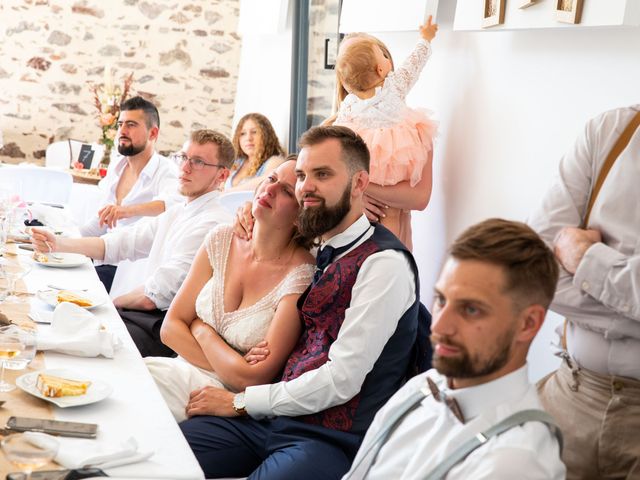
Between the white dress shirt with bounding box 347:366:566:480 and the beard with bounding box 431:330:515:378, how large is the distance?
39mm

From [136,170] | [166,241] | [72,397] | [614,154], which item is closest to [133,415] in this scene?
[72,397]

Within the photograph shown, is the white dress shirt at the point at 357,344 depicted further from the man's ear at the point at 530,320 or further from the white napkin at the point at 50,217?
the white napkin at the point at 50,217

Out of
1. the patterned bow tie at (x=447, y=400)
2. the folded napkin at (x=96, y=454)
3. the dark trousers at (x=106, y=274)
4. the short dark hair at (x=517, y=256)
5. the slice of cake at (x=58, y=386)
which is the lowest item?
the dark trousers at (x=106, y=274)

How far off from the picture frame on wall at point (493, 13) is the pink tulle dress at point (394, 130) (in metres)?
0.46

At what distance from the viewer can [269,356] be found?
250 centimetres

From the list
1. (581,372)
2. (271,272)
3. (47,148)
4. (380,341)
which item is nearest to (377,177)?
(271,272)

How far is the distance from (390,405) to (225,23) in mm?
7073

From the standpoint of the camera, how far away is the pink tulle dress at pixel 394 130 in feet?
11.1

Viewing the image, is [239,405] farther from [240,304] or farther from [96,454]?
[96,454]

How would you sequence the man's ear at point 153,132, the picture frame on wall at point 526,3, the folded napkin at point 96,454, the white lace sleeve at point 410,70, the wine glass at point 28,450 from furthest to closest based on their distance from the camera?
the man's ear at point 153,132, the white lace sleeve at point 410,70, the picture frame on wall at point 526,3, the folded napkin at point 96,454, the wine glass at point 28,450

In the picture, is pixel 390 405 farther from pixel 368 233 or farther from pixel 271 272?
pixel 271 272

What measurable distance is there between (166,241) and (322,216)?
1330mm

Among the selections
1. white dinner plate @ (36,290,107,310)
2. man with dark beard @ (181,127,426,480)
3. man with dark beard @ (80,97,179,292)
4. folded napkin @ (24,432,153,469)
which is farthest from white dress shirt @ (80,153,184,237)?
folded napkin @ (24,432,153,469)

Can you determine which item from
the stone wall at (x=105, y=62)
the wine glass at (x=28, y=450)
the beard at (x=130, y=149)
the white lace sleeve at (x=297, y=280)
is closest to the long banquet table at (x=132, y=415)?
the wine glass at (x=28, y=450)
